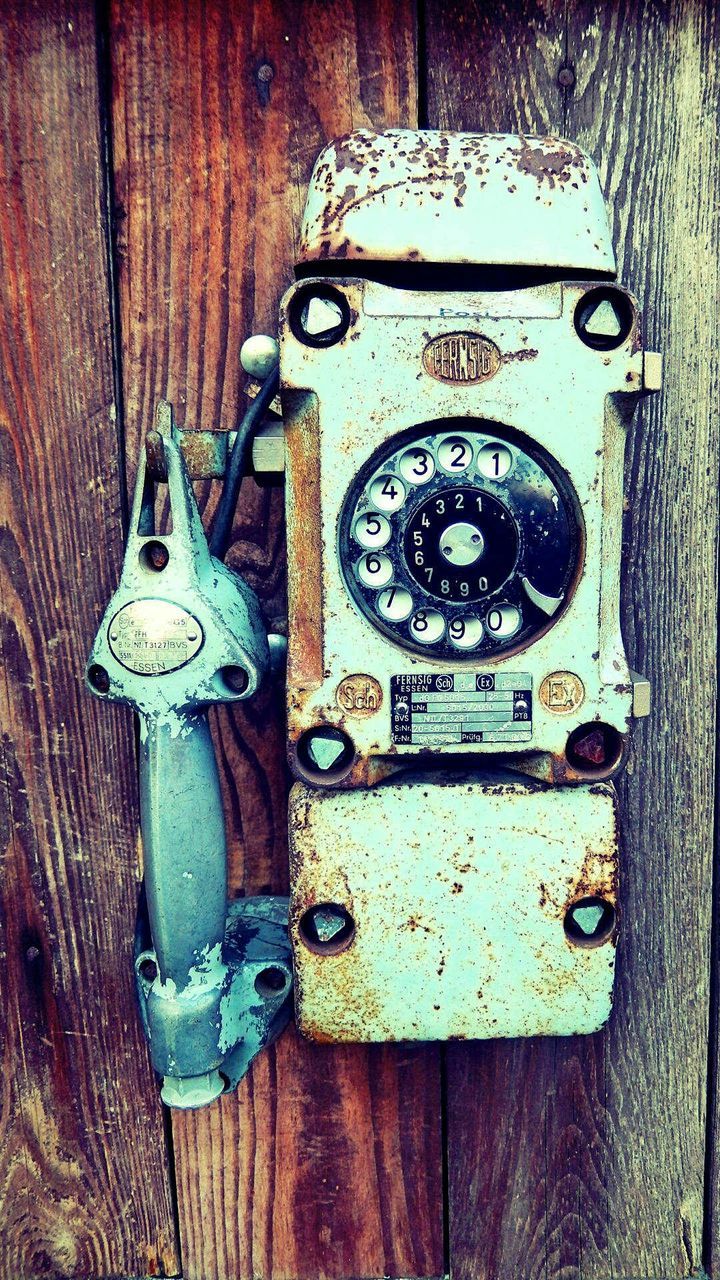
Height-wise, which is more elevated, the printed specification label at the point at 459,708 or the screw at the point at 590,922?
the printed specification label at the point at 459,708

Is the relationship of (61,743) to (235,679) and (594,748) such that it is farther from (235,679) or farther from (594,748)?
(594,748)

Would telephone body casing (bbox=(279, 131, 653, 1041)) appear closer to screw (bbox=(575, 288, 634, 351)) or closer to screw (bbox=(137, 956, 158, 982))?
screw (bbox=(575, 288, 634, 351))

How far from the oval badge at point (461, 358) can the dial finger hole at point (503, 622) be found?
0.16 meters

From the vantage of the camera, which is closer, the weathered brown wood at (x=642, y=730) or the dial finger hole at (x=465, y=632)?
the dial finger hole at (x=465, y=632)

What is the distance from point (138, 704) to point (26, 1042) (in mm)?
415

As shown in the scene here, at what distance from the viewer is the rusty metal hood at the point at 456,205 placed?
523 millimetres

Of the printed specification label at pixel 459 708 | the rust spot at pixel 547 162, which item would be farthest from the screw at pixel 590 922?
the rust spot at pixel 547 162

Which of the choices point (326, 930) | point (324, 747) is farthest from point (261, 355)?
point (326, 930)

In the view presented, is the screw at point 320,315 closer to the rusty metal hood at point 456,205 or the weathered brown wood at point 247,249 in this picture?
the rusty metal hood at point 456,205

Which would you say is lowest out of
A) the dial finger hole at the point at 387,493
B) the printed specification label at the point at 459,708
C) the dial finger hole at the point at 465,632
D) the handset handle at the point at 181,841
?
the handset handle at the point at 181,841

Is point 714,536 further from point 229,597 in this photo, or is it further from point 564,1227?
point 564,1227

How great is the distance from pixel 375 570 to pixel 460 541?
0.20 feet

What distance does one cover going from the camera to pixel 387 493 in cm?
55

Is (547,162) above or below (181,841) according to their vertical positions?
above
